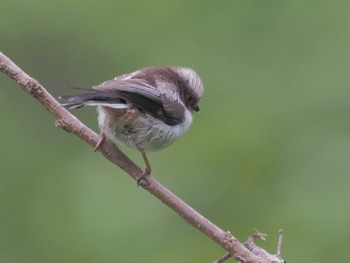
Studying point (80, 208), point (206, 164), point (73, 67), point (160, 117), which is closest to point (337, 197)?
point (206, 164)

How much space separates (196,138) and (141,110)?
15.0 feet

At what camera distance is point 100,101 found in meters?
5.26

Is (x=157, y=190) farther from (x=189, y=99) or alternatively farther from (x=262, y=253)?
(x=189, y=99)

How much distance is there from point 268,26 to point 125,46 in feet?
5.35

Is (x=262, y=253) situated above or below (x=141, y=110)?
below

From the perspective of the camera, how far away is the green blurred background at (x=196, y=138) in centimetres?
903

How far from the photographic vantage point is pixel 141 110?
5.53 m

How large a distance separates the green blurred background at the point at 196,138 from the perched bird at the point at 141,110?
268cm

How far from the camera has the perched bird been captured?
5363 mm

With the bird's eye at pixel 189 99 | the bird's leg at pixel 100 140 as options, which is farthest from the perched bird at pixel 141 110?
the bird's eye at pixel 189 99

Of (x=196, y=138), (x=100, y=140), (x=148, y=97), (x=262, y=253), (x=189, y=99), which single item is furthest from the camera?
(x=196, y=138)

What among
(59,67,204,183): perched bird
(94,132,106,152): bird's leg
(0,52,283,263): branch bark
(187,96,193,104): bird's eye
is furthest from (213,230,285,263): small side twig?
(187,96,193,104): bird's eye

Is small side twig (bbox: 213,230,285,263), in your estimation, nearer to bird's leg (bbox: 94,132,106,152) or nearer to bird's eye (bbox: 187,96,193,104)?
bird's leg (bbox: 94,132,106,152)

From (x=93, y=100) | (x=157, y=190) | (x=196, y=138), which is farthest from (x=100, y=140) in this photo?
(x=196, y=138)
